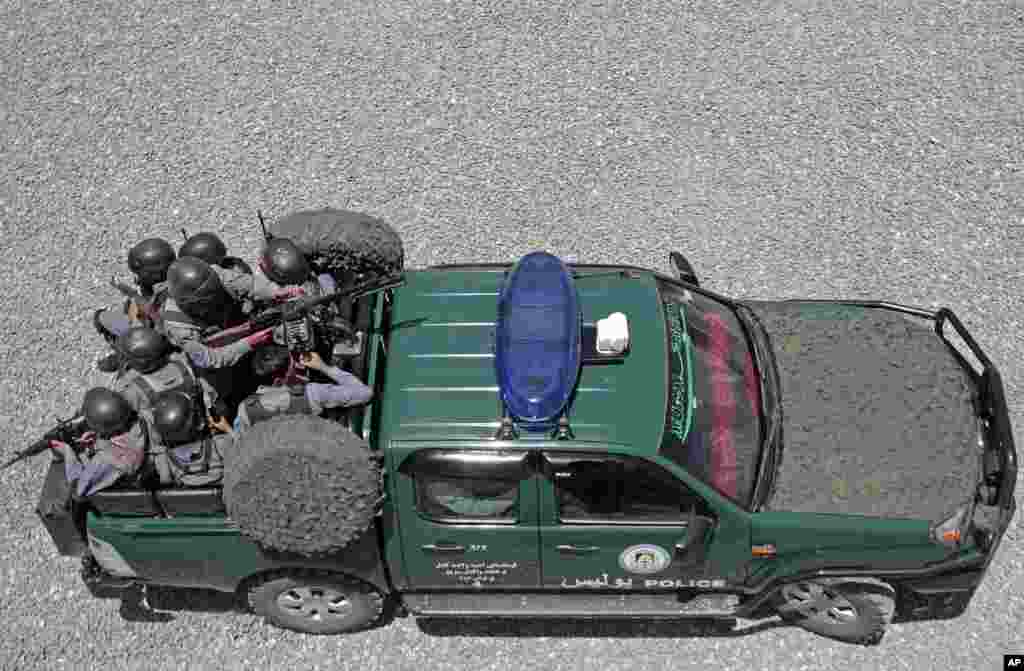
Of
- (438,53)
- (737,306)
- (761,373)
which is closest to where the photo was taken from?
(761,373)

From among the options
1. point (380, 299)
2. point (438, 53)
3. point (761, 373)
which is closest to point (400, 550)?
point (380, 299)

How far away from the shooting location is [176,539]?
630 centimetres

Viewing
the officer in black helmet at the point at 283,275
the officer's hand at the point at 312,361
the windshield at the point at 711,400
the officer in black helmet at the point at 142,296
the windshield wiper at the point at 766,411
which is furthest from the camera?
the officer in black helmet at the point at 142,296

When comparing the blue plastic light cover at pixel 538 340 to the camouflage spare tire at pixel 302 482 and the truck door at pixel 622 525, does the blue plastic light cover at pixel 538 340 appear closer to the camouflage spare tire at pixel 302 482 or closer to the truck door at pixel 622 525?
the truck door at pixel 622 525

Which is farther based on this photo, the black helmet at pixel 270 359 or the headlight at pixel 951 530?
the black helmet at pixel 270 359

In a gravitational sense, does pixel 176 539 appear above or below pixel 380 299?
below

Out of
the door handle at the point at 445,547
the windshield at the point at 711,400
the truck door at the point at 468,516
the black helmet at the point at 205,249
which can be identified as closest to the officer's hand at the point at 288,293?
the black helmet at the point at 205,249

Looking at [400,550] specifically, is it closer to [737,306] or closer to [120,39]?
[737,306]

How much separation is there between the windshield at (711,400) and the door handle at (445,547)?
1.41 m

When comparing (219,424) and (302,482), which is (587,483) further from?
(219,424)

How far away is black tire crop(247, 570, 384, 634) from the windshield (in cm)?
234

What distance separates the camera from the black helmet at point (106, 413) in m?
6.16

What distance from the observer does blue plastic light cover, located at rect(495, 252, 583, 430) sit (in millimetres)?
5828

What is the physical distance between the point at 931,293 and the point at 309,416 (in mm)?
6138
